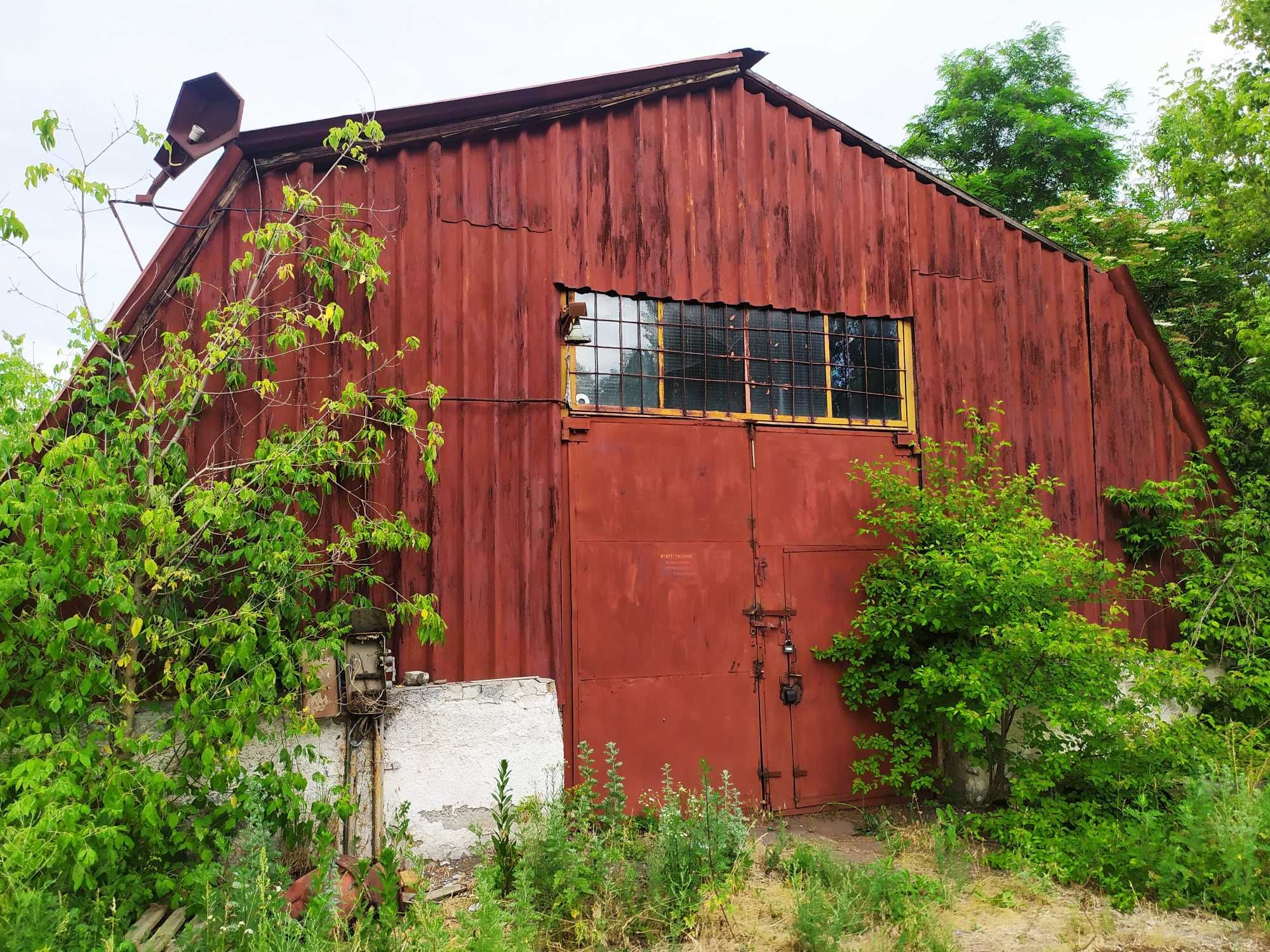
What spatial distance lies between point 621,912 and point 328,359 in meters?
4.03

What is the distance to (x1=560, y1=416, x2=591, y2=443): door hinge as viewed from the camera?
636 centimetres

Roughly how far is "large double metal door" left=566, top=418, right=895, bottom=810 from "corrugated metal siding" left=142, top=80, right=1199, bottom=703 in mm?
350

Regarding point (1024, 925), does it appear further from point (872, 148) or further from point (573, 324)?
point (872, 148)

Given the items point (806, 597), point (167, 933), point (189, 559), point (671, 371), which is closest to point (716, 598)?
point (806, 597)

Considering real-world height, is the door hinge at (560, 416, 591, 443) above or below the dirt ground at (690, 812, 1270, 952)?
above

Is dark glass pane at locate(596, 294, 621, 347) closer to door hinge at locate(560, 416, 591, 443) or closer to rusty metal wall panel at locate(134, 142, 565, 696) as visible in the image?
rusty metal wall panel at locate(134, 142, 565, 696)

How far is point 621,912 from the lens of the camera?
176 inches

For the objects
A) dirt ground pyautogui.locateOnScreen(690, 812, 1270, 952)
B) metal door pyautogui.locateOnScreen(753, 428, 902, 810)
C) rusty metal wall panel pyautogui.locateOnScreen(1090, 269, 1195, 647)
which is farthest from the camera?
rusty metal wall panel pyautogui.locateOnScreen(1090, 269, 1195, 647)

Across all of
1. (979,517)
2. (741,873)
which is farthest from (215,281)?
(979,517)

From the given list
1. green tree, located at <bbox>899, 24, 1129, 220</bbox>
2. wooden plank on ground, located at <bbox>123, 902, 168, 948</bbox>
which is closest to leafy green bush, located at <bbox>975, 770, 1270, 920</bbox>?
wooden plank on ground, located at <bbox>123, 902, 168, 948</bbox>

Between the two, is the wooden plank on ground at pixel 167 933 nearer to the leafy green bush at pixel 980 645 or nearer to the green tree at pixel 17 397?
the green tree at pixel 17 397

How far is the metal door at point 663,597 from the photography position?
246 inches

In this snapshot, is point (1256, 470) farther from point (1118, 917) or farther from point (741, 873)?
point (741, 873)

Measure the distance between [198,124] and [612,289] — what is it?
10.0 ft
